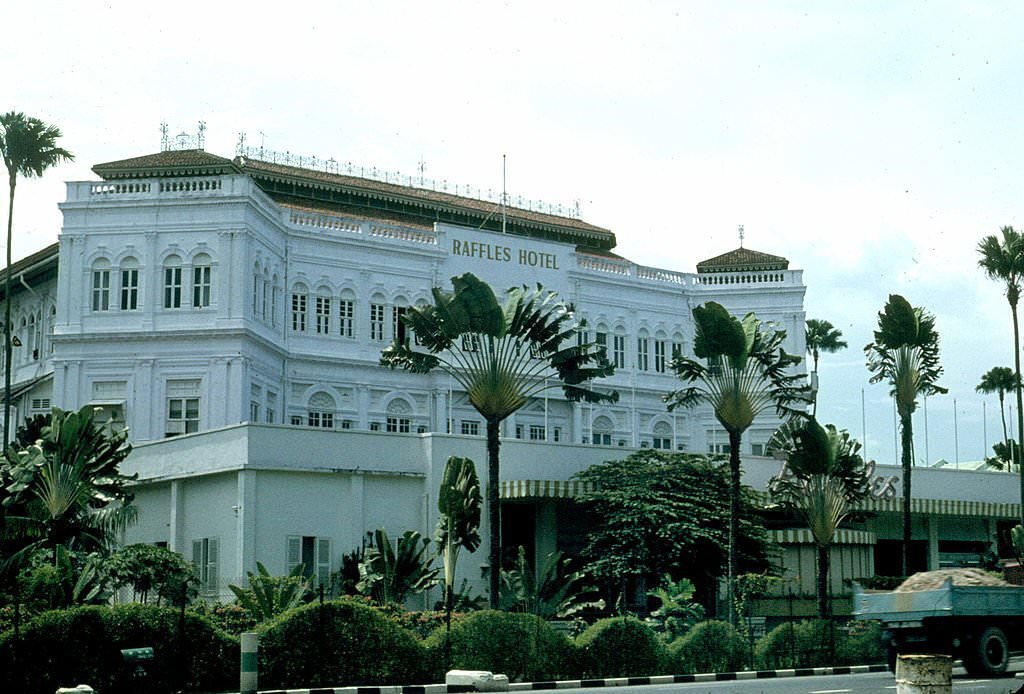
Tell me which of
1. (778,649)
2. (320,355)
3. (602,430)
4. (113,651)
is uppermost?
(320,355)

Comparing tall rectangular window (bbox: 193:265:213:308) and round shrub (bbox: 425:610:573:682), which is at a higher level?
tall rectangular window (bbox: 193:265:213:308)

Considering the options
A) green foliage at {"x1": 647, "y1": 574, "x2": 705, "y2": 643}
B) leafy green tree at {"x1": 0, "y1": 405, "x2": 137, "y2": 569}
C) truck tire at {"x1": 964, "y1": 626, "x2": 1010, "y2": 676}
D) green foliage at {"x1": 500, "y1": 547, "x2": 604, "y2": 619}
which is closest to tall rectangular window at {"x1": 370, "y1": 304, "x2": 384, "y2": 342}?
green foliage at {"x1": 500, "y1": 547, "x2": 604, "y2": 619}

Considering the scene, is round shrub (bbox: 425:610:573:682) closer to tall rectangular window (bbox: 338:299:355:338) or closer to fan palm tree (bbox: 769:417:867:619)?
fan palm tree (bbox: 769:417:867:619)

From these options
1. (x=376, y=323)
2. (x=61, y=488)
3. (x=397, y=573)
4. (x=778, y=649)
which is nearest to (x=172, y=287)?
(x=376, y=323)

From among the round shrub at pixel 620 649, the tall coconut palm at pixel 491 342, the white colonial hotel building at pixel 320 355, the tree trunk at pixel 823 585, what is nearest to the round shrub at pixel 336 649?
the round shrub at pixel 620 649

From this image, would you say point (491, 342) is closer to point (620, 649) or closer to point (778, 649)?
point (620, 649)

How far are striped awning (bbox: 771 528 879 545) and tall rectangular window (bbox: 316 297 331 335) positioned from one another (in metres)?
20.5

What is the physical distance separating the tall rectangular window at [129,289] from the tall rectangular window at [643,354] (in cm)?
2394

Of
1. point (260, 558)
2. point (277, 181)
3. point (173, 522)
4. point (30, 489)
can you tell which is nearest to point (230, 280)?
point (277, 181)

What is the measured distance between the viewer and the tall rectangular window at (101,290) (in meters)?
50.3

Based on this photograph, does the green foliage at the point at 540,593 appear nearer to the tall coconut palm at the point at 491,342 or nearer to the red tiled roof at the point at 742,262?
the tall coconut palm at the point at 491,342

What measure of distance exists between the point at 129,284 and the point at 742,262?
31035 millimetres

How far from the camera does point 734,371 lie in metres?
35.9

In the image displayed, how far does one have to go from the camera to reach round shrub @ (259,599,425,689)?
22.5 m
